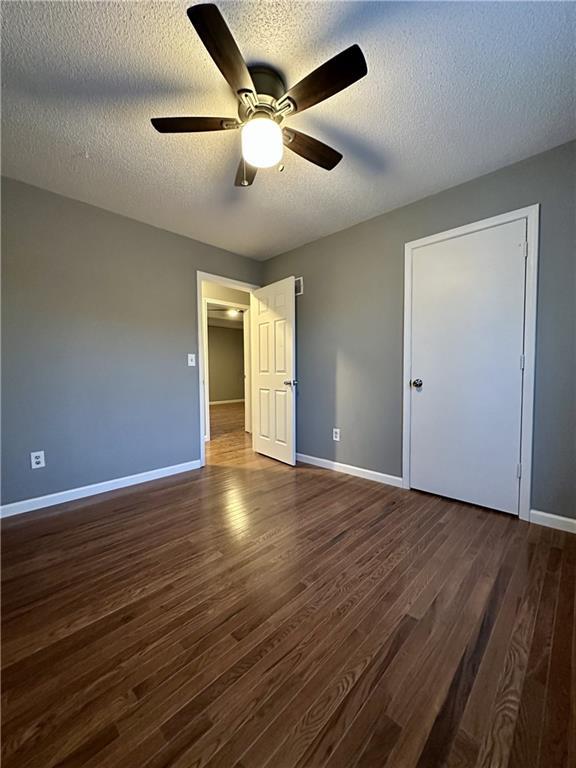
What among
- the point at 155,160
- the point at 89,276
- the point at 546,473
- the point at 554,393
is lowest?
the point at 546,473

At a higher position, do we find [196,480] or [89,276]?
[89,276]

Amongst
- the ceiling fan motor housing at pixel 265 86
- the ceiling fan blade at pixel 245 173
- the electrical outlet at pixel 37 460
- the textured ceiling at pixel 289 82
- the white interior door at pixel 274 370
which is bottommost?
the electrical outlet at pixel 37 460

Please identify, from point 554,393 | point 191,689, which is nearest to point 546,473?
point 554,393

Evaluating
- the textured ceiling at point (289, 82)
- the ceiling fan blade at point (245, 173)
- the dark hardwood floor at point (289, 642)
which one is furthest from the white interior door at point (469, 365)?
the ceiling fan blade at point (245, 173)

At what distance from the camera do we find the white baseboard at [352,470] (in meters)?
2.87

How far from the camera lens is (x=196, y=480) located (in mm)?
3068

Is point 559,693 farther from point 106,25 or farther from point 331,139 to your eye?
point 106,25

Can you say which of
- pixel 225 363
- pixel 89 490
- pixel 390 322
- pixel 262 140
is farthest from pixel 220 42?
pixel 225 363

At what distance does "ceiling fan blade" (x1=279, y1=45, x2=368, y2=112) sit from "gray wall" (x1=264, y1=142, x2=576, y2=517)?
1187 mm

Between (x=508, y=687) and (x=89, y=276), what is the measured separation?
3.58 m

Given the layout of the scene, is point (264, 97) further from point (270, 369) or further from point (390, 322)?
point (270, 369)

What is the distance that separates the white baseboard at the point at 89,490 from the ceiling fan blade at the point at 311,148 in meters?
2.97

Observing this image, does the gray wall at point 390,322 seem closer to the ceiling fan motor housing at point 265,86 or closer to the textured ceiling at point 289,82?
the textured ceiling at point 289,82

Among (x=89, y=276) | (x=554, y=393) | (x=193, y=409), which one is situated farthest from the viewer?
(x=193, y=409)
